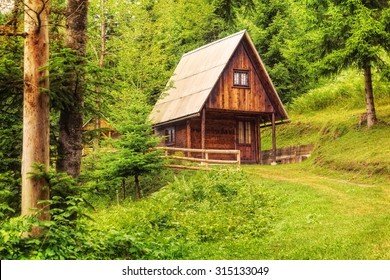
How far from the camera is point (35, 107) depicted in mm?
10961

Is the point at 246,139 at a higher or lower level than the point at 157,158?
higher

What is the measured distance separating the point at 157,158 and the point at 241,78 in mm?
10067

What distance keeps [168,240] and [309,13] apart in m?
20.5

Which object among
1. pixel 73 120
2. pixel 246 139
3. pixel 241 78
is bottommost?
pixel 246 139

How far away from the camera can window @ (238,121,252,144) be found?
3659 cm

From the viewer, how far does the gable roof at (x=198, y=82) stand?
33.0 meters

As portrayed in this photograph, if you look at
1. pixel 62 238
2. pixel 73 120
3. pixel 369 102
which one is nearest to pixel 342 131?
pixel 369 102

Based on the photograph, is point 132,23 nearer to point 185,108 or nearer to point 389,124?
point 185,108

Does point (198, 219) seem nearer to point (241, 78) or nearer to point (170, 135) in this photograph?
point (241, 78)

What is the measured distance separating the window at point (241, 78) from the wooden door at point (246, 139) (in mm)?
3041

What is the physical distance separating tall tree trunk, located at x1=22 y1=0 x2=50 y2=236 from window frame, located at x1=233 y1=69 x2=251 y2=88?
2339 cm

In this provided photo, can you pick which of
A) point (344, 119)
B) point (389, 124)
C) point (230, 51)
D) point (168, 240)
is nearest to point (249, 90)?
point (230, 51)

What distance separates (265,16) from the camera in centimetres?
4294
